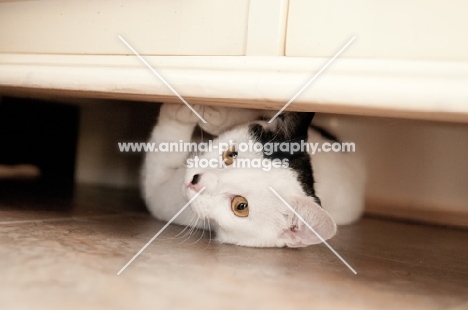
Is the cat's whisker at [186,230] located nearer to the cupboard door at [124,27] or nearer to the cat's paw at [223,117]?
the cat's paw at [223,117]

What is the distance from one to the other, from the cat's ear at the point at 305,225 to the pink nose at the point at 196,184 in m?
0.20

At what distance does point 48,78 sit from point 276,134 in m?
0.50

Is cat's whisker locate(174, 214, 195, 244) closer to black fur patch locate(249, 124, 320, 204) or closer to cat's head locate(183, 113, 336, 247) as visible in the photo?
cat's head locate(183, 113, 336, 247)

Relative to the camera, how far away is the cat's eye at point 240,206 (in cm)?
102

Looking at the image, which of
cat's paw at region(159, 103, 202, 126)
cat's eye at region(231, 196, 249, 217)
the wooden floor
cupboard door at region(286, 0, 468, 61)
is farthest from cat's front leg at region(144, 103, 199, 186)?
cupboard door at region(286, 0, 468, 61)

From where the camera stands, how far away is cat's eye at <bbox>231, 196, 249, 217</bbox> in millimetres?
1021

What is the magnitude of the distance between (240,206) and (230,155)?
0.38ft

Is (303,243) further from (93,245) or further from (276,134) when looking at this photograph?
(93,245)

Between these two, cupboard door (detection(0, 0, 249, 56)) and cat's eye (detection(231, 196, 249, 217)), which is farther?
cat's eye (detection(231, 196, 249, 217))

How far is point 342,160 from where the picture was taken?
4.57 ft

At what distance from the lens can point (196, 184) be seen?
100 centimetres

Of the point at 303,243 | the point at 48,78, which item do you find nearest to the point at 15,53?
the point at 48,78
